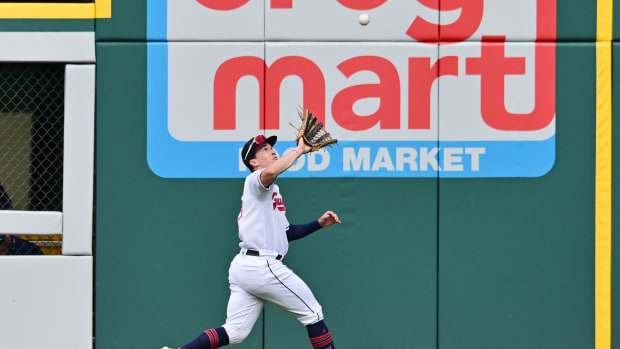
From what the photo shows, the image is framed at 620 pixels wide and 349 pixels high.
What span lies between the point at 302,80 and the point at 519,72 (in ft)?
6.00

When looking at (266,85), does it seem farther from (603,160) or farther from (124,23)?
(603,160)

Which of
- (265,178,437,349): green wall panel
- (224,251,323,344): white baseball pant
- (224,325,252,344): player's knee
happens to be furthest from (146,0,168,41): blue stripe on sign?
(224,325,252,344): player's knee

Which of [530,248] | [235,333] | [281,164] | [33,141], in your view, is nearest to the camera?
[281,164]

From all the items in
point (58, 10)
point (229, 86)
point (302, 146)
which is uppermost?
point (58, 10)

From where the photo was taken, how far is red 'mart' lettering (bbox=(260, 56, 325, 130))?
19.9 ft

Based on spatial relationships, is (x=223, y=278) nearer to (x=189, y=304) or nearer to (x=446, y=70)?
(x=189, y=304)

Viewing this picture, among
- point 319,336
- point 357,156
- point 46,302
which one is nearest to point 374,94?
point 357,156

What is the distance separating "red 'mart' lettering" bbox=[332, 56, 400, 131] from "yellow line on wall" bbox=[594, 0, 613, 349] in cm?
171

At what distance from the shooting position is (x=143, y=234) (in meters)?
6.10

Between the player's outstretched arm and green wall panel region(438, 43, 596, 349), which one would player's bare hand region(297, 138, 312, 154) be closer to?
the player's outstretched arm

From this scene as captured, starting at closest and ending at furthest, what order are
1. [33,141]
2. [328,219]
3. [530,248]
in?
[328,219], [530,248], [33,141]

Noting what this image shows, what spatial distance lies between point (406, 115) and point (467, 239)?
1172mm

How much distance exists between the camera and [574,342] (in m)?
6.16

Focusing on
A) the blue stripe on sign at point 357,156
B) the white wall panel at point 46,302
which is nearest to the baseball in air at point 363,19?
the blue stripe on sign at point 357,156
